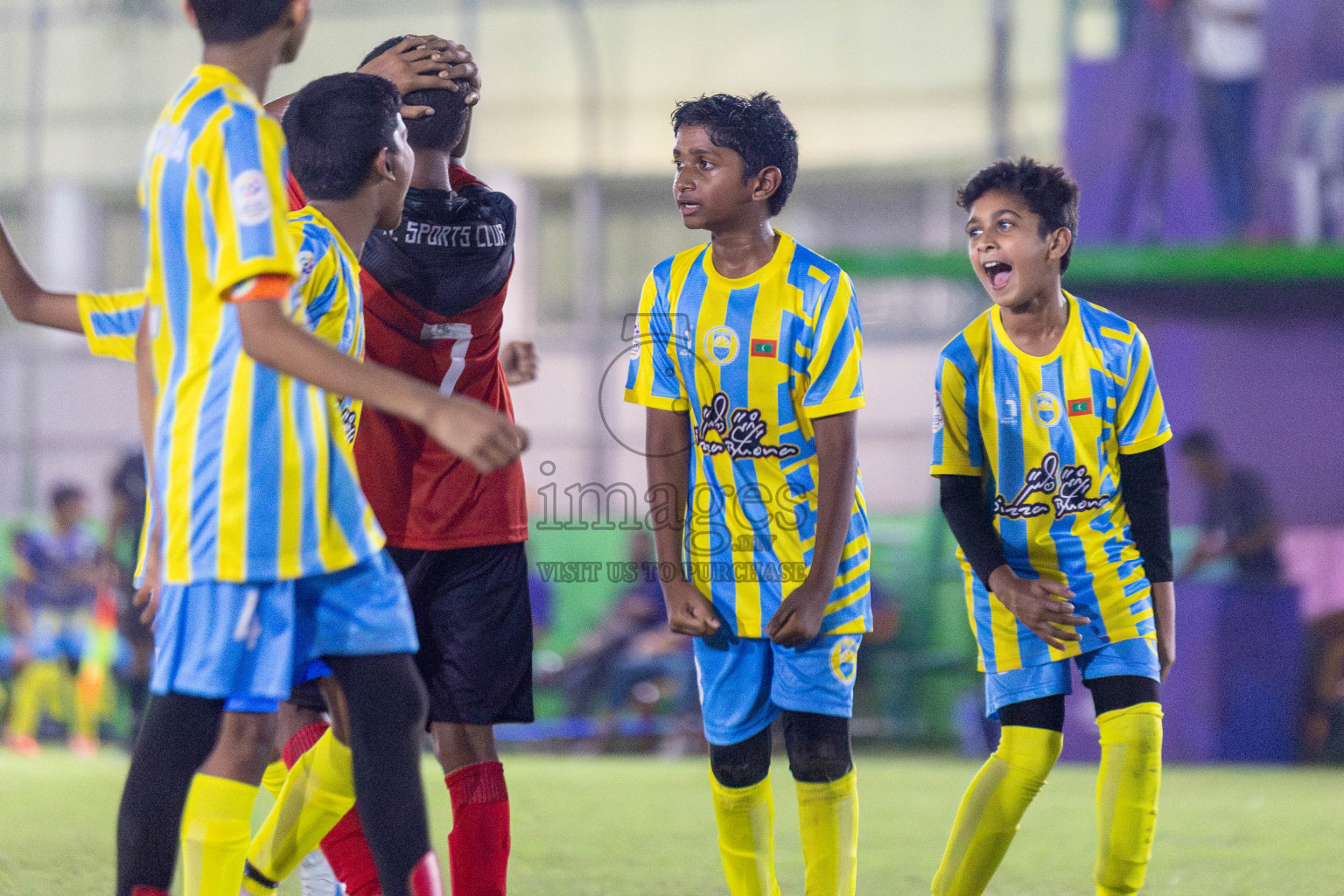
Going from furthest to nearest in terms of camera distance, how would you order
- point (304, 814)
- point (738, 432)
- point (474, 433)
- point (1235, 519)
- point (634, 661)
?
point (634, 661) → point (1235, 519) → point (738, 432) → point (304, 814) → point (474, 433)

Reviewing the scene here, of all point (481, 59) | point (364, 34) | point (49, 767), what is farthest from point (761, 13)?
point (49, 767)

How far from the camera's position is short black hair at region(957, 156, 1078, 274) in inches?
115

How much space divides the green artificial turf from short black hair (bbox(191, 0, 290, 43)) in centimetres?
218

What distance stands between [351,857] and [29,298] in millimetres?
1160

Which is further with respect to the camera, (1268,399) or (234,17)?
(1268,399)

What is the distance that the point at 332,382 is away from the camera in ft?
5.90

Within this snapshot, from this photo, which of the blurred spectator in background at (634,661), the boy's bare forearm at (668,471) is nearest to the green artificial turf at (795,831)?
the boy's bare forearm at (668,471)

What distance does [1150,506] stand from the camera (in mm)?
2852

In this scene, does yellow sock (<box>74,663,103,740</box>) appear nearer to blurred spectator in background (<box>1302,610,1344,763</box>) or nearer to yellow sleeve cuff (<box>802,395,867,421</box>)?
blurred spectator in background (<box>1302,610,1344,763</box>)

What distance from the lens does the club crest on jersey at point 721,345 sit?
9.12 feet

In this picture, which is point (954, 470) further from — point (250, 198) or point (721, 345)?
point (250, 198)

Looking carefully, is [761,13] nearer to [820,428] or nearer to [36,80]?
[36,80]

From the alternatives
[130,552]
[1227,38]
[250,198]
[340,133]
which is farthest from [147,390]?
[1227,38]

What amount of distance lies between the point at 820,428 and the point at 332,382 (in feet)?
3.80
